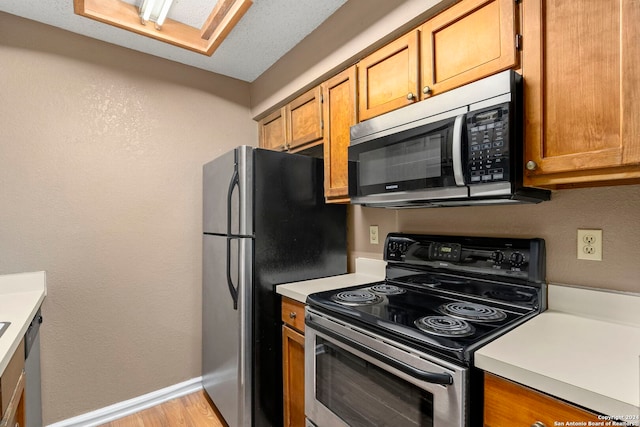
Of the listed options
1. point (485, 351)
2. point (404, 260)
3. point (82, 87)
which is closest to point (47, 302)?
point (82, 87)

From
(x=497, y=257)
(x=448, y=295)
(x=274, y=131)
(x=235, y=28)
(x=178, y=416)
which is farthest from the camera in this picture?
(x=274, y=131)

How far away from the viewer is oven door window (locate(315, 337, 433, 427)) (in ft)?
3.35

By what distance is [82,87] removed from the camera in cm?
206

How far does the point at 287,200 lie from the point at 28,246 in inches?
61.5

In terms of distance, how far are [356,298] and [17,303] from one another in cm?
165

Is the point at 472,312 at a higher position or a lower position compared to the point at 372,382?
higher

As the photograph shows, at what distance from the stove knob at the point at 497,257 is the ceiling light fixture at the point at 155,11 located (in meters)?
2.05

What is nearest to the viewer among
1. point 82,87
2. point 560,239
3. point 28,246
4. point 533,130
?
point 533,130

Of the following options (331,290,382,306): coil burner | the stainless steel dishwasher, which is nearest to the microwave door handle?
(331,290,382,306): coil burner

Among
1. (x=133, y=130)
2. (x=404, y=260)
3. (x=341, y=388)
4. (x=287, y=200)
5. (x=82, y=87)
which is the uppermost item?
(x=82, y=87)

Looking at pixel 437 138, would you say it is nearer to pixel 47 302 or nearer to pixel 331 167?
pixel 331 167

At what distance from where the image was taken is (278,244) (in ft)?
6.07

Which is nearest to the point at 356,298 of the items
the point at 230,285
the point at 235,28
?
the point at 230,285

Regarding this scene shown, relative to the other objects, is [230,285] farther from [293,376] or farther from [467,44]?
[467,44]
